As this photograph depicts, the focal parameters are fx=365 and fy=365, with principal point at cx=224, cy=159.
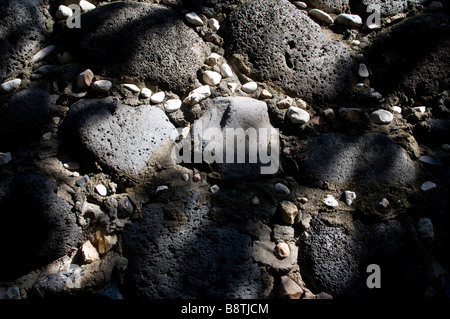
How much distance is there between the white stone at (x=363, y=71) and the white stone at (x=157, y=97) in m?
0.89

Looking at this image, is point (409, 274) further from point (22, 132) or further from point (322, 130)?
point (22, 132)

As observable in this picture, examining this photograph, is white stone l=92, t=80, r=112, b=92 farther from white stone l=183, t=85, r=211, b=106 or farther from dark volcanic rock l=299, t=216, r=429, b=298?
dark volcanic rock l=299, t=216, r=429, b=298

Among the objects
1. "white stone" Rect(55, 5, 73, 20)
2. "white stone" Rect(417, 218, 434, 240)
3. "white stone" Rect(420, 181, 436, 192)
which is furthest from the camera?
"white stone" Rect(55, 5, 73, 20)

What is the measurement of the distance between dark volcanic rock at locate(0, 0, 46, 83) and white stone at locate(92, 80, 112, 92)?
0.36m

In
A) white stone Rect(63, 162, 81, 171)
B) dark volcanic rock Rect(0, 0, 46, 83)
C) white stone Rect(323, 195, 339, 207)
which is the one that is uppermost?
dark volcanic rock Rect(0, 0, 46, 83)

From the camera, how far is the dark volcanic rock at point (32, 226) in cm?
118

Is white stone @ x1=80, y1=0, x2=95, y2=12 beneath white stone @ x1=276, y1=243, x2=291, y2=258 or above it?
above

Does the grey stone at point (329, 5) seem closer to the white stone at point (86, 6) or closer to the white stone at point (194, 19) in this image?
the white stone at point (194, 19)

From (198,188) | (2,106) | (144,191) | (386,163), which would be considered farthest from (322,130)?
(2,106)

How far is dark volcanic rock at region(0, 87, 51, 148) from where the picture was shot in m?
1.39

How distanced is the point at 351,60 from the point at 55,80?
1308 mm

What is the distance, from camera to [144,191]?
4.33ft

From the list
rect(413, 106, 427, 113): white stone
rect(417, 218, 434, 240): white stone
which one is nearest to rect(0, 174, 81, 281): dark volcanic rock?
rect(417, 218, 434, 240): white stone

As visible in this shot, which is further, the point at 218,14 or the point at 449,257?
the point at 218,14
